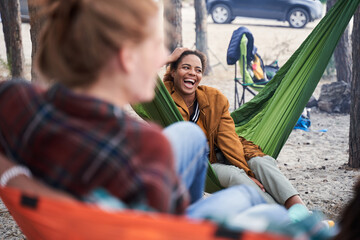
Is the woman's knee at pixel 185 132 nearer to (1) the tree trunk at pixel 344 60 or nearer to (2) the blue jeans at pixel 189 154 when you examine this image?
(2) the blue jeans at pixel 189 154

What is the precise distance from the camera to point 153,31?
1.04 meters

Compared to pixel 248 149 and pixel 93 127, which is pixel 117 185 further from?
pixel 248 149

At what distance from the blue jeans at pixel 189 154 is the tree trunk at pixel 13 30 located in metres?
4.48

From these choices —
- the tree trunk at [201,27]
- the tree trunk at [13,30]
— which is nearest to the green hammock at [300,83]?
the tree trunk at [13,30]

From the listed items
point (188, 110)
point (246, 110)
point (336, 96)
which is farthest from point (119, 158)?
point (336, 96)

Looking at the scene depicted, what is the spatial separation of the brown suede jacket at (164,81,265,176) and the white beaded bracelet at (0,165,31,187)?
1.59m

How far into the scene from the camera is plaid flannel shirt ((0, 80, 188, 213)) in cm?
96

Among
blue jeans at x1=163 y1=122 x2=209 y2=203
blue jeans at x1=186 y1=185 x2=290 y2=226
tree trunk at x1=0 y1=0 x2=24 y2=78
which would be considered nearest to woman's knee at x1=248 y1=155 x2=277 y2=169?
blue jeans at x1=163 y1=122 x2=209 y2=203

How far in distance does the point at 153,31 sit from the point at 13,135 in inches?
14.7

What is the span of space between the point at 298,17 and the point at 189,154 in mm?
10974

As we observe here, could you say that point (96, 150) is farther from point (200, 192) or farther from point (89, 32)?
point (200, 192)

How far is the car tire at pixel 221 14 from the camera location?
39.0ft

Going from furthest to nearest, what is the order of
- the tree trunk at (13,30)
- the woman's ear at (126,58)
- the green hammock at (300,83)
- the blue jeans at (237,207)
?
the tree trunk at (13,30)
the green hammock at (300,83)
the blue jeans at (237,207)
the woman's ear at (126,58)

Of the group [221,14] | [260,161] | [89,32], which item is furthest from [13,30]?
[221,14]
